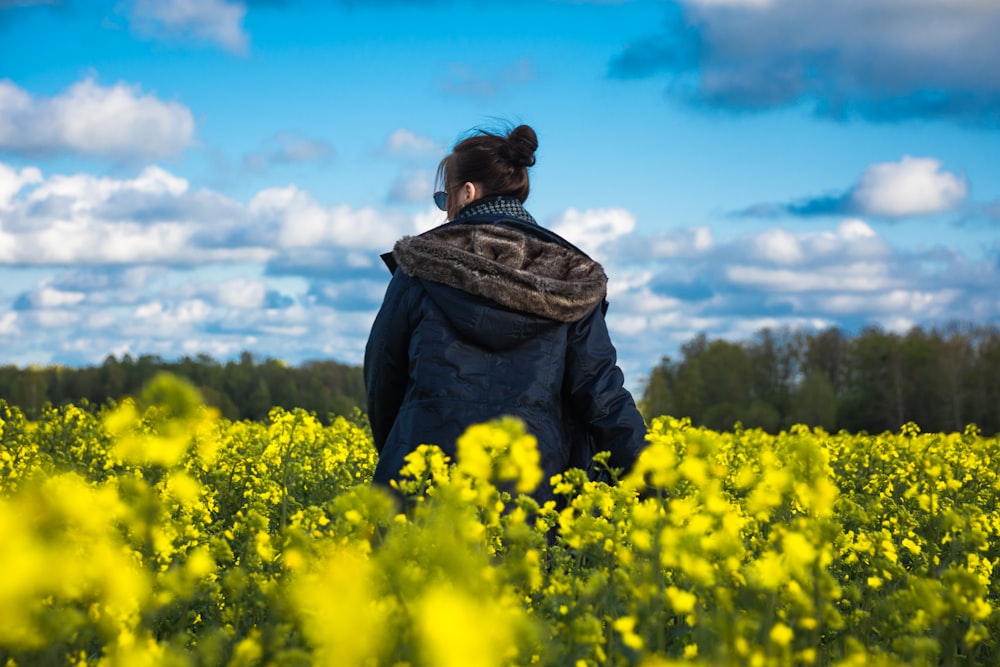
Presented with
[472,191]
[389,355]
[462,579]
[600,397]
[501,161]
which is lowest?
[462,579]

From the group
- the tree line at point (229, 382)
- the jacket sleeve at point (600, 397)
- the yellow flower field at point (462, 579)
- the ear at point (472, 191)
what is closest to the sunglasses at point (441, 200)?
the ear at point (472, 191)

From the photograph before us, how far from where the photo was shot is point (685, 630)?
12.5ft

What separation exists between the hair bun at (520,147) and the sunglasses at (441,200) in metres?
0.45

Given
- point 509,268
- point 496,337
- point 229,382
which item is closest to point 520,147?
point 509,268

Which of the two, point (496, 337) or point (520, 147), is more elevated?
point (520, 147)

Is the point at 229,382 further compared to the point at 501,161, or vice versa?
the point at 229,382

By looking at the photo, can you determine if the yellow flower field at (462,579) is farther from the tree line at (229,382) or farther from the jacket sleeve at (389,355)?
the tree line at (229,382)

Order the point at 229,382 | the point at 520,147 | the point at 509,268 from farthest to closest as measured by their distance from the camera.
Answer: the point at 229,382, the point at 520,147, the point at 509,268

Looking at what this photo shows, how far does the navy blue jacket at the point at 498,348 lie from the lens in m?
4.14

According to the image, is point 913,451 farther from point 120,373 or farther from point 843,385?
point 843,385

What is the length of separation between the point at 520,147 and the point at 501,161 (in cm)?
11

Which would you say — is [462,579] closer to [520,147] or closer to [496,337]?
[496,337]

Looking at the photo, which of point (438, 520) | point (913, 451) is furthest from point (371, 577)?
point (913, 451)

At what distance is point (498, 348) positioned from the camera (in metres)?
4.23
